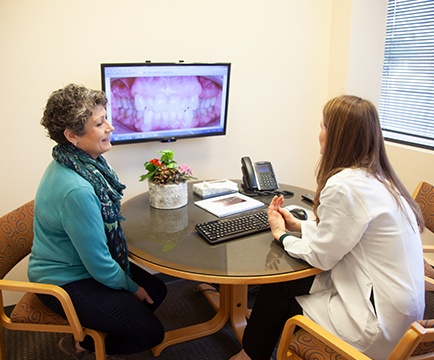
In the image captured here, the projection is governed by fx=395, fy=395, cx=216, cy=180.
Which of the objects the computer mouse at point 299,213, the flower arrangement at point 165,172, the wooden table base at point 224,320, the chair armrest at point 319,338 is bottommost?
the wooden table base at point 224,320

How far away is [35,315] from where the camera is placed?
1.61m

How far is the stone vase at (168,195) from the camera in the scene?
1.94 meters

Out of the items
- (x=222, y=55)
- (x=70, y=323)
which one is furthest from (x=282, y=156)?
(x=70, y=323)

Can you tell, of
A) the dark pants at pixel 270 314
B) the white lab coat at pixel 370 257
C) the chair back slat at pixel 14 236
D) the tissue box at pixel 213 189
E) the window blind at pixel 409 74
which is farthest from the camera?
the window blind at pixel 409 74

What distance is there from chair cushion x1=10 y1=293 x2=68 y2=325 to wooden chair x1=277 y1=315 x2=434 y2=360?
888 mm

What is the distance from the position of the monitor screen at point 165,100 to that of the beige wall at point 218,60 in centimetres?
18

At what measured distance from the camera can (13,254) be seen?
5.72 feet

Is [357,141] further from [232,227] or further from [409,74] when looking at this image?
[409,74]

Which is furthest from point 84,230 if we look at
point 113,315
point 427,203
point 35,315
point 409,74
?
point 409,74

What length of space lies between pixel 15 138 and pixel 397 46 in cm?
272

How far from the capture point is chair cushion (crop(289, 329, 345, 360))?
1.38m

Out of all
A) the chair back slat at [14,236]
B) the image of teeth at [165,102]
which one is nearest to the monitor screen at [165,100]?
the image of teeth at [165,102]

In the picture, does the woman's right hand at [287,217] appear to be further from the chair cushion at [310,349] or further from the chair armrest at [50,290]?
the chair armrest at [50,290]

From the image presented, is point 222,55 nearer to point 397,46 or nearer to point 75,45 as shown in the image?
point 75,45
